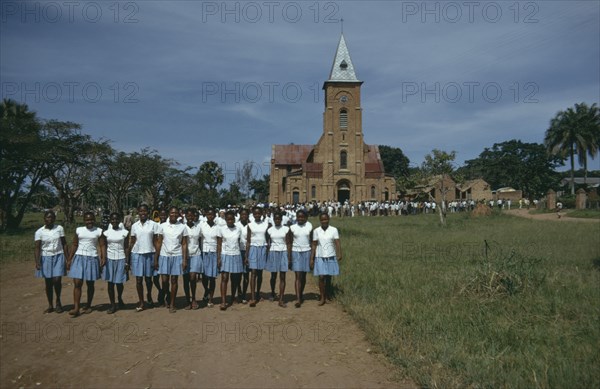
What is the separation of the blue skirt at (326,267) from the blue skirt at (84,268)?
3.90 meters

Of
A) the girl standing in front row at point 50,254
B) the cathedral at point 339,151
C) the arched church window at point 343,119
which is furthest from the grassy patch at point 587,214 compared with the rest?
Answer: the girl standing in front row at point 50,254

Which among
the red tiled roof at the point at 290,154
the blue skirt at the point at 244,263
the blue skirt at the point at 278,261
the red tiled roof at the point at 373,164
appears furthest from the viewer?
the red tiled roof at the point at 290,154

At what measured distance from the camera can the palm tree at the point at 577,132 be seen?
48.8 metres

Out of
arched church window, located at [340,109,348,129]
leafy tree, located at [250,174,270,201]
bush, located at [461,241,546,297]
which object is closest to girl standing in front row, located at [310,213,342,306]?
bush, located at [461,241,546,297]

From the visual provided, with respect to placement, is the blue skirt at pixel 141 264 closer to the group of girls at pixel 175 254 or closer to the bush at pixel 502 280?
the group of girls at pixel 175 254

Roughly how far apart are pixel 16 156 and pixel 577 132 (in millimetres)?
53461

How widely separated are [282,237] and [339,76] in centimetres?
4332

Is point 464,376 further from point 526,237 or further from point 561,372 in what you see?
point 526,237

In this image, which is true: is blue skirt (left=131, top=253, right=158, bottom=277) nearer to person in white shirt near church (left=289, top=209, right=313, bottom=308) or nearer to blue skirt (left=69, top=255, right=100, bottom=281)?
blue skirt (left=69, top=255, right=100, bottom=281)

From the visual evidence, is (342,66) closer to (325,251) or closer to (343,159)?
(343,159)

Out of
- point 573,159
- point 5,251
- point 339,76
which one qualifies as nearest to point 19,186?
point 5,251

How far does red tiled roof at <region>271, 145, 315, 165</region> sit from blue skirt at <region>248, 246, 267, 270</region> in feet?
162

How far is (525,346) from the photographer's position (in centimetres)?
537

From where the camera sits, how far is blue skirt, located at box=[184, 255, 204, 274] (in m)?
7.86
